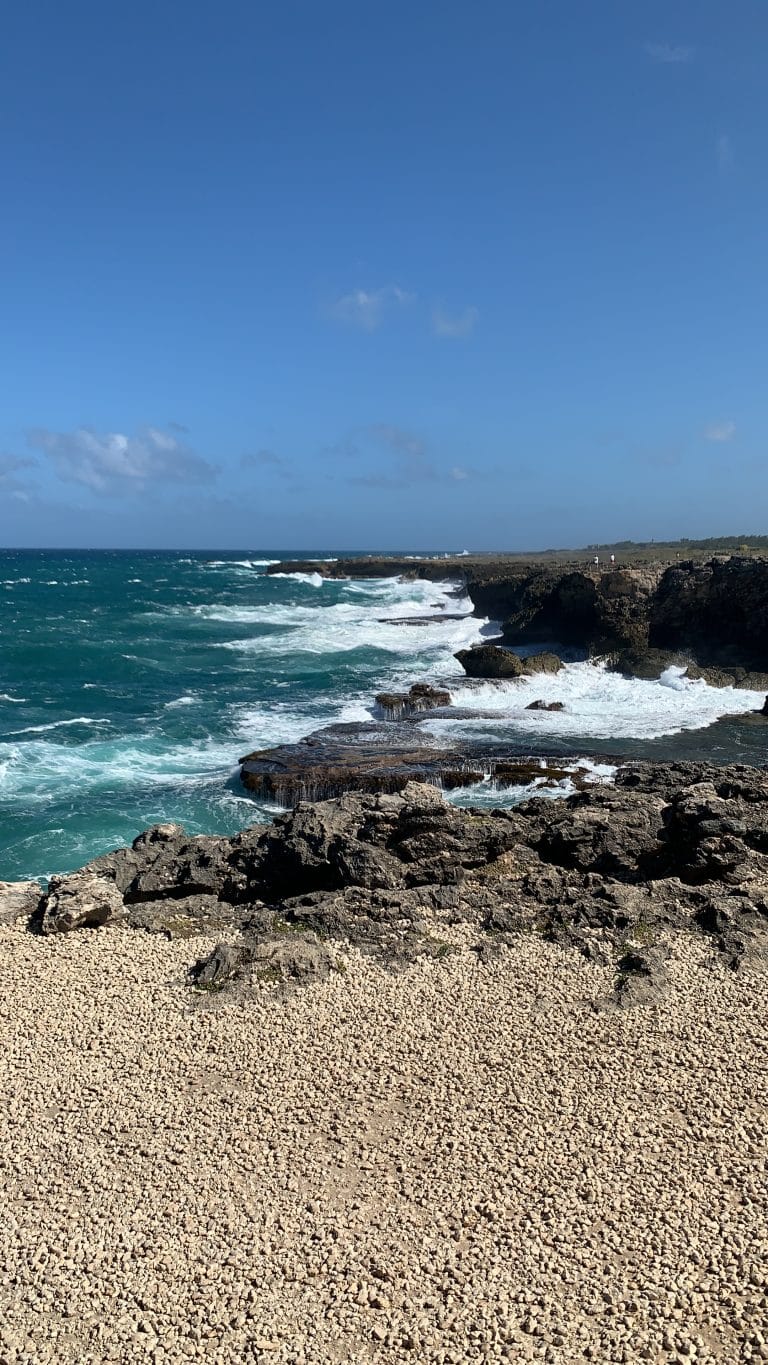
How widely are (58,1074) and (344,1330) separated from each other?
190 inches

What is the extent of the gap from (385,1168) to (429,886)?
6202 millimetres

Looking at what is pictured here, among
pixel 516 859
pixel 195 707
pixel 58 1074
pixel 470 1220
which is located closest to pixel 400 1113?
pixel 470 1220

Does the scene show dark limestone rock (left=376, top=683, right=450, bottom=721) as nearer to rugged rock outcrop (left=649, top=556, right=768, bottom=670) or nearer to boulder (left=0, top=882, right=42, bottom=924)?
rugged rock outcrop (left=649, top=556, right=768, bottom=670)

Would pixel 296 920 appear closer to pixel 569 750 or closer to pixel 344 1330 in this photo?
pixel 344 1330

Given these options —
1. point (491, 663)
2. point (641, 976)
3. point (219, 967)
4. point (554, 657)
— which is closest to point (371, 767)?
point (219, 967)

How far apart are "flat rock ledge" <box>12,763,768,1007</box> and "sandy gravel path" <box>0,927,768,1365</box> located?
2.40ft

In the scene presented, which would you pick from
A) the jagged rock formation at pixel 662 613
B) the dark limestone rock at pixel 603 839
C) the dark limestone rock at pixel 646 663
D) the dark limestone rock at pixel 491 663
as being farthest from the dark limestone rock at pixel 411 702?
the dark limestone rock at pixel 603 839

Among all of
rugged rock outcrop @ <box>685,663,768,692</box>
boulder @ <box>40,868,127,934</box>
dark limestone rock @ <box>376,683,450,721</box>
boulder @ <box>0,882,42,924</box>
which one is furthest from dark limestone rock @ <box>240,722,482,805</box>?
rugged rock outcrop @ <box>685,663,768,692</box>

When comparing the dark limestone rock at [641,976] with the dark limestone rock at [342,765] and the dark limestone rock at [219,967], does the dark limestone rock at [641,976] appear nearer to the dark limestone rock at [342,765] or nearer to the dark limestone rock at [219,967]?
the dark limestone rock at [219,967]

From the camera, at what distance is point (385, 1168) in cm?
833

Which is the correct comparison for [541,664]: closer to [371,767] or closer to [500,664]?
[500,664]

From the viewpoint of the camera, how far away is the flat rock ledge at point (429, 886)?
12.4m

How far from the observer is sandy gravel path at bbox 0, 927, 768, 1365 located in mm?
6777

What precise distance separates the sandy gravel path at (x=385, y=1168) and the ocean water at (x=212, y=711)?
958 cm
